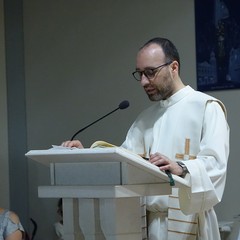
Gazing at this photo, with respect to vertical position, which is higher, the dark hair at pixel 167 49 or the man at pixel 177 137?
the dark hair at pixel 167 49

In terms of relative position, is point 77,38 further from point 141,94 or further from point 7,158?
point 7,158

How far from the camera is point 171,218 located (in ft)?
7.93

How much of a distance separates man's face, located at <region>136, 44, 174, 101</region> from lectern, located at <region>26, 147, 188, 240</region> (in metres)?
0.72

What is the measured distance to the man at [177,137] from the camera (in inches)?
88.4

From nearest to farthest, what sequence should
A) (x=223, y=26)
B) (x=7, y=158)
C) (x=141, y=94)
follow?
1. (x=223, y=26)
2. (x=141, y=94)
3. (x=7, y=158)

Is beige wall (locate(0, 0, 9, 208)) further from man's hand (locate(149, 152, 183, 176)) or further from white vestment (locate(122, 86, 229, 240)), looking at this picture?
man's hand (locate(149, 152, 183, 176))

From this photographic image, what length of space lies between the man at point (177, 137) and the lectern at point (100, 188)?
33 centimetres

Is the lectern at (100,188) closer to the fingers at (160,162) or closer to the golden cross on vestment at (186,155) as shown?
the fingers at (160,162)

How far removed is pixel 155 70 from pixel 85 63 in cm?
219

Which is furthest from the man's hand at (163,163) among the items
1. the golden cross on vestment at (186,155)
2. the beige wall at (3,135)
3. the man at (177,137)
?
the beige wall at (3,135)

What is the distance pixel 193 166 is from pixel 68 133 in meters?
2.76

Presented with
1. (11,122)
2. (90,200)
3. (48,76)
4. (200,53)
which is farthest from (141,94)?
(90,200)

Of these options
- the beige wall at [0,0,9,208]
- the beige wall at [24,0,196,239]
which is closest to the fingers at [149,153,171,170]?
the beige wall at [24,0,196,239]

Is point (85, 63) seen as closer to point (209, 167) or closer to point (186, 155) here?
point (186, 155)
